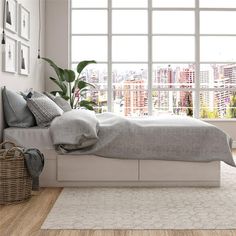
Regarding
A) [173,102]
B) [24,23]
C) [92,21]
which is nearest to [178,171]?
[24,23]

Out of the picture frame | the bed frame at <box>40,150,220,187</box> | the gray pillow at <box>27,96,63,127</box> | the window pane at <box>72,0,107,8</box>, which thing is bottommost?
the bed frame at <box>40,150,220,187</box>

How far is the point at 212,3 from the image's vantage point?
23.5ft

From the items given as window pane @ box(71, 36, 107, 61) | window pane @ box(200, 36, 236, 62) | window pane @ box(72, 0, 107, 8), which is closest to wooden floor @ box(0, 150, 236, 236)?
window pane @ box(71, 36, 107, 61)

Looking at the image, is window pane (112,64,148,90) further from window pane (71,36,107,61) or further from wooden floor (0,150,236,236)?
wooden floor (0,150,236,236)

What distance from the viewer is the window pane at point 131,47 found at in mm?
7180

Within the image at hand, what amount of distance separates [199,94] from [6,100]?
4022 millimetres

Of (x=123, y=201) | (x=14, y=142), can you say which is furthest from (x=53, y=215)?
(x=14, y=142)

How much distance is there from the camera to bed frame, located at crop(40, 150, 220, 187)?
4.00 metres

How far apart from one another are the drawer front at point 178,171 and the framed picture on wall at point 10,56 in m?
1.73

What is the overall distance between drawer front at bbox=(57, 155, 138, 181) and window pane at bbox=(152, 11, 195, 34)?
12.3 ft

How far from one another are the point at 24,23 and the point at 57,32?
1.75m

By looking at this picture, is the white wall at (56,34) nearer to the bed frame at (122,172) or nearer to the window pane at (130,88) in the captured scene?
the window pane at (130,88)

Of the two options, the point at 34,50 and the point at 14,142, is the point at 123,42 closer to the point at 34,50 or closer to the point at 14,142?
the point at 34,50

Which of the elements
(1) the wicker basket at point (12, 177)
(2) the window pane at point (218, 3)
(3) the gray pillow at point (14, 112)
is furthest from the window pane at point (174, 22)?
(1) the wicker basket at point (12, 177)
